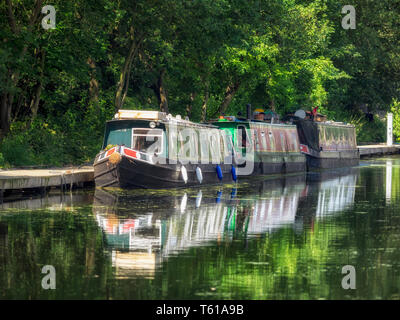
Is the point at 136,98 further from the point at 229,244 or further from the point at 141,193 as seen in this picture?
the point at 229,244

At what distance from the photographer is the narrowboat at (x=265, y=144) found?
4094cm

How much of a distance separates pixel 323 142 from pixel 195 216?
30778mm

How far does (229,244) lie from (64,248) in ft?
10.1

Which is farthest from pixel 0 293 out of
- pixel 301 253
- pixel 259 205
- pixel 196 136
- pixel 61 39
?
pixel 61 39

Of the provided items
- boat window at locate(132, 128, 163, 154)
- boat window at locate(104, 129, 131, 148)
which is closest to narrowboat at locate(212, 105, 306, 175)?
boat window at locate(132, 128, 163, 154)

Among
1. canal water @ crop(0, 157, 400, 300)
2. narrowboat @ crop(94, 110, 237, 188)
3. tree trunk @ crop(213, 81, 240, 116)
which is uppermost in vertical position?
tree trunk @ crop(213, 81, 240, 116)

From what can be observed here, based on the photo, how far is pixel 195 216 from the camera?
22.4m

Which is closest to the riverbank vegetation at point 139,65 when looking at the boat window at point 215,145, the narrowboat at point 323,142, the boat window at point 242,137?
the narrowboat at point 323,142

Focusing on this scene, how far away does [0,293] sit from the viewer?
39.8 feet

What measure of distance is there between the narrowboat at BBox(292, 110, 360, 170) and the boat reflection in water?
50.3ft

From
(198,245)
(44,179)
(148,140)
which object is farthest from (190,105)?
(198,245)

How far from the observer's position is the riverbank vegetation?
115 feet

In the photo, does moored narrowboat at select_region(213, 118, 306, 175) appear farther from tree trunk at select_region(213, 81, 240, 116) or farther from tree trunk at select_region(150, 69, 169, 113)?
tree trunk at select_region(213, 81, 240, 116)

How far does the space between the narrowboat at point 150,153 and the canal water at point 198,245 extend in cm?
71
